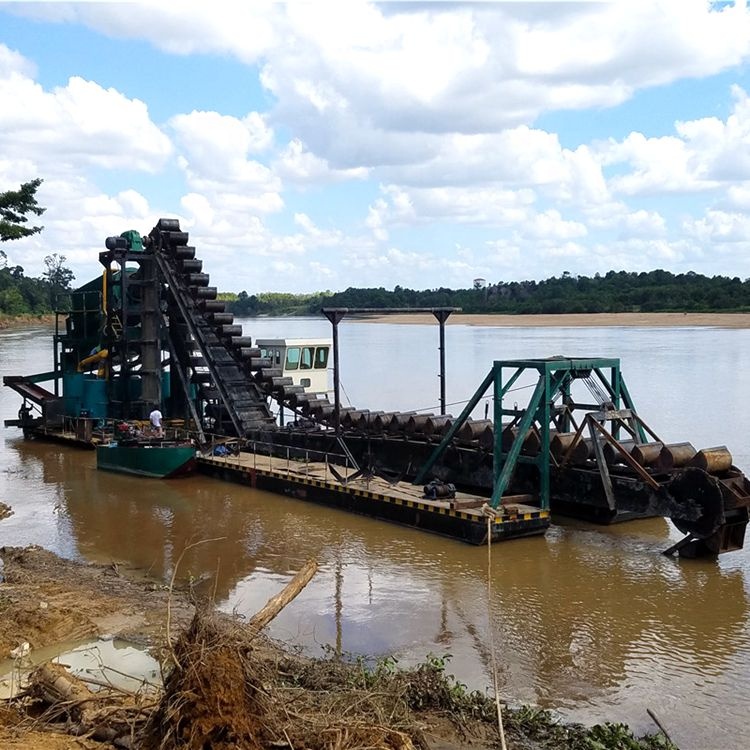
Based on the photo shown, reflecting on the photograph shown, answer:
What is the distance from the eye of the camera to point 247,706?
6.07m

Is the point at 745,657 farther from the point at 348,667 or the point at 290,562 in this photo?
the point at 290,562

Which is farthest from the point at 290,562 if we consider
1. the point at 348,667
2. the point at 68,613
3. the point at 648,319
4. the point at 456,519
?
the point at 648,319

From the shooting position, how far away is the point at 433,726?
7.63 meters

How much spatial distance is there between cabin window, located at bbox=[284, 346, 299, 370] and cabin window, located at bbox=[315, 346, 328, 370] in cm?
85

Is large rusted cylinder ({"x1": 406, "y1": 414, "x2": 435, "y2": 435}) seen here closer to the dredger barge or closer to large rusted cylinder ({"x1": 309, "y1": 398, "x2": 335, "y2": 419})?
the dredger barge

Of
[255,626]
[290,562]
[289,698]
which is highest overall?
[255,626]

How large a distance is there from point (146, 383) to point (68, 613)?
16.5 meters

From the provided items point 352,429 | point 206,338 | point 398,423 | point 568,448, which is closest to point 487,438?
point 568,448

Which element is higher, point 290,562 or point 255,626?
point 255,626

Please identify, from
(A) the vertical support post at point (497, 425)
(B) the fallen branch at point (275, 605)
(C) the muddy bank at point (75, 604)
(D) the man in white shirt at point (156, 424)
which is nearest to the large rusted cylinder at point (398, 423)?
(A) the vertical support post at point (497, 425)

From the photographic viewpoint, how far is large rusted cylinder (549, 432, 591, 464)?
16031 mm

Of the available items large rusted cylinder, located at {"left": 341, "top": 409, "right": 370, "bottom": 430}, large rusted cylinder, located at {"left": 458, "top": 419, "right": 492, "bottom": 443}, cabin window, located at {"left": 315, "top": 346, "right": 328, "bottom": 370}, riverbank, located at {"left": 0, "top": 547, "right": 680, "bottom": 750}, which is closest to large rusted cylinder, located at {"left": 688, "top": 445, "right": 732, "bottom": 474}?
large rusted cylinder, located at {"left": 458, "top": 419, "right": 492, "bottom": 443}

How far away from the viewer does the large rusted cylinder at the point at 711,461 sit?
13922 millimetres

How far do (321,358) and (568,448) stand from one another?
40.3ft
